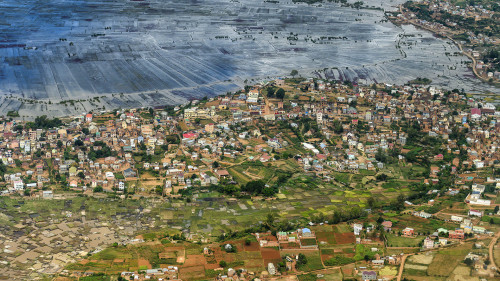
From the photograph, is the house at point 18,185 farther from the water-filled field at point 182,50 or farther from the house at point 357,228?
the house at point 357,228

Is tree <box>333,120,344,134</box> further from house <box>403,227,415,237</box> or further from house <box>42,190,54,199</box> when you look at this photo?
house <box>42,190,54,199</box>

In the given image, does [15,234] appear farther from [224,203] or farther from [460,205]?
[460,205]

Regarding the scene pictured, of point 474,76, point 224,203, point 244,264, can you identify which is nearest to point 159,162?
point 224,203

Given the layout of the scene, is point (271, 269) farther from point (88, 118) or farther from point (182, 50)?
point (182, 50)

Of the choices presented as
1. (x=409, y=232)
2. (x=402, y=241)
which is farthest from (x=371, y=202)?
(x=402, y=241)

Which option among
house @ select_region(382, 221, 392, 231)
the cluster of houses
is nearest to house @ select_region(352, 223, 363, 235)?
house @ select_region(382, 221, 392, 231)
